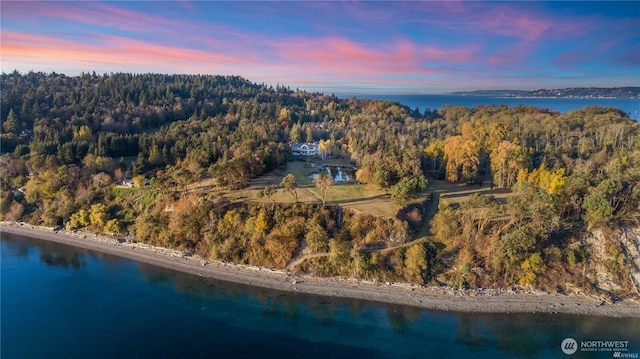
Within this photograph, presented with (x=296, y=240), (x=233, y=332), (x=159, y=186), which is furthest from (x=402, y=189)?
(x=159, y=186)

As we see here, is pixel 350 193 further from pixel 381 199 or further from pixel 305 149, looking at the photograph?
pixel 305 149

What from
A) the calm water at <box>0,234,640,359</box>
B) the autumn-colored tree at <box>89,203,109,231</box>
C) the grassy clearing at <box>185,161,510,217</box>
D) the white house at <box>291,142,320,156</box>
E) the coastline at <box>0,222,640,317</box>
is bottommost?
the calm water at <box>0,234,640,359</box>

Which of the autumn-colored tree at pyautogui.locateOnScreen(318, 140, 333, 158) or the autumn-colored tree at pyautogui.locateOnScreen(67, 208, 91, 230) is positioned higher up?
the autumn-colored tree at pyautogui.locateOnScreen(318, 140, 333, 158)

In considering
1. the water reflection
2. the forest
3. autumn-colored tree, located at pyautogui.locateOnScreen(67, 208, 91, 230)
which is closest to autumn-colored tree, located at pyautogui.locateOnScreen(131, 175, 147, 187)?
the forest

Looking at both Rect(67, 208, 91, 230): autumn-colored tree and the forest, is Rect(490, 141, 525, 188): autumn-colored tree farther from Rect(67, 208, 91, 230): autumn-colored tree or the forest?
Rect(67, 208, 91, 230): autumn-colored tree

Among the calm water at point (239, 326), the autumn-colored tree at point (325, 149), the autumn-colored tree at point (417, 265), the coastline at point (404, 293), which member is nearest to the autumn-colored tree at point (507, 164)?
the coastline at point (404, 293)

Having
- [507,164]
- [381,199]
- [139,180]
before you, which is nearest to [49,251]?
[139,180]

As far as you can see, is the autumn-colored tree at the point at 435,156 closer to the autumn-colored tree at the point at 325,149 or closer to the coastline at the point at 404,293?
the autumn-colored tree at the point at 325,149
